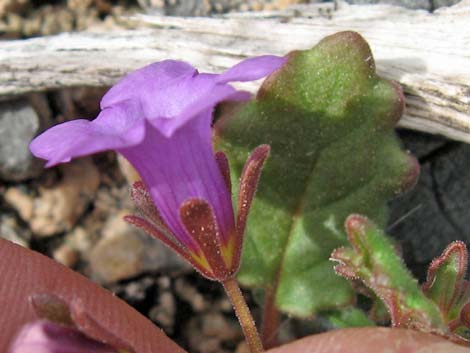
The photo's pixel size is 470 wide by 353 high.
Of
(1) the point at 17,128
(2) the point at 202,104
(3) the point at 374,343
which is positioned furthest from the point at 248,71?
(1) the point at 17,128

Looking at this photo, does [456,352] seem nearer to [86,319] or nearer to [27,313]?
[86,319]

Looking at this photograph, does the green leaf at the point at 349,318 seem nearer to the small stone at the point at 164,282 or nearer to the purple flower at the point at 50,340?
the small stone at the point at 164,282

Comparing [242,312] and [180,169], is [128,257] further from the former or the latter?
[180,169]

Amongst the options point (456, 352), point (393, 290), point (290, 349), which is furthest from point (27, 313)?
point (456, 352)

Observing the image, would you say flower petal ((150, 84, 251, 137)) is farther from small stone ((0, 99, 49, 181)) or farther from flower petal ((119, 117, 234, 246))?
small stone ((0, 99, 49, 181))

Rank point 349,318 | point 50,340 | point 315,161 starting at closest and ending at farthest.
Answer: point 50,340 < point 315,161 < point 349,318

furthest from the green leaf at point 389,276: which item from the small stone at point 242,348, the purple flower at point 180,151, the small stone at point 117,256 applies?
the small stone at point 117,256
